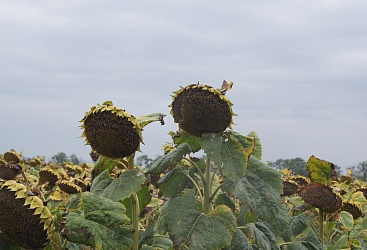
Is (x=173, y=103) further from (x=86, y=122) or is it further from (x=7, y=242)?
(x=7, y=242)

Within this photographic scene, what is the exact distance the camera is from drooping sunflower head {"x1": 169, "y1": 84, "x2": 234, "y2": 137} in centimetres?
207

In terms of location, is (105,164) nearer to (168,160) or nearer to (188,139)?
(168,160)

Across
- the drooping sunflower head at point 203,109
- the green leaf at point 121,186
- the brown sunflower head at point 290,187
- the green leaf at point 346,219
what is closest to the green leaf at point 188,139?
the drooping sunflower head at point 203,109

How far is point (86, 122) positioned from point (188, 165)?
83 cm

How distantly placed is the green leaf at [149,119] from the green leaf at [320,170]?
1.44 m

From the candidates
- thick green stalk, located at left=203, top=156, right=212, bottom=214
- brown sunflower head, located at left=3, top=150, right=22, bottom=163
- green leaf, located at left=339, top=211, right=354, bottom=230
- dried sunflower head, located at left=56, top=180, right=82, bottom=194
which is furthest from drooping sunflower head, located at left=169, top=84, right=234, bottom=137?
brown sunflower head, located at left=3, top=150, right=22, bottom=163

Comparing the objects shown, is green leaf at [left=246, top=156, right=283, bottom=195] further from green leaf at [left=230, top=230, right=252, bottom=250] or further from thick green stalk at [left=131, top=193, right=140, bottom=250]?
thick green stalk at [left=131, top=193, right=140, bottom=250]

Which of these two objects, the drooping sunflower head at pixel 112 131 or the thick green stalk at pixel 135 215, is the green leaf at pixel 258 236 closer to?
the thick green stalk at pixel 135 215

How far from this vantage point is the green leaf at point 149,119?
2.01 metres

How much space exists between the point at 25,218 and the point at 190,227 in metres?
0.68

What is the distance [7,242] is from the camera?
182 cm

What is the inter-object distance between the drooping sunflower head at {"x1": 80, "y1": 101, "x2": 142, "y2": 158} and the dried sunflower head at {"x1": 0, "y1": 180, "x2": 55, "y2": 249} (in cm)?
32

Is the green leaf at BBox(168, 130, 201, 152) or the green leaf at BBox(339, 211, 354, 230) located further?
the green leaf at BBox(339, 211, 354, 230)

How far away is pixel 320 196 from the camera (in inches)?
124
